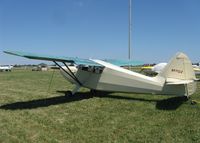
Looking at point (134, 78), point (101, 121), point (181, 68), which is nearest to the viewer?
point (101, 121)

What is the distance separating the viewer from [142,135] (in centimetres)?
600

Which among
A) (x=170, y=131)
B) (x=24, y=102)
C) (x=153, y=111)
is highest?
(x=170, y=131)

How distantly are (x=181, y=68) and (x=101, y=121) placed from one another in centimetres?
372

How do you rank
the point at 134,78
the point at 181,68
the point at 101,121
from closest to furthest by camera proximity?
the point at 101,121 → the point at 181,68 → the point at 134,78

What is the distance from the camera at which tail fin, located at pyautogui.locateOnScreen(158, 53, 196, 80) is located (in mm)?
9203

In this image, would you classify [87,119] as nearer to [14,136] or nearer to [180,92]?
[14,136]

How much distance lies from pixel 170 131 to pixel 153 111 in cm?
212

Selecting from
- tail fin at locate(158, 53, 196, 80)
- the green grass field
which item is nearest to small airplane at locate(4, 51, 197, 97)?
tail fin at locate(158, 53, 196, 80)

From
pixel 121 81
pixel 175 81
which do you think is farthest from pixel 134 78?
pixel 175 81

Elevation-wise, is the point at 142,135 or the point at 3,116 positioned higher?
the point at 142,135

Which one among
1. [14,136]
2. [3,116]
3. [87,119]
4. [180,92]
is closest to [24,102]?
[3,116]

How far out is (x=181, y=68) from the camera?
30.3 feet

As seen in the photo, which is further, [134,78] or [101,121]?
[134,78]

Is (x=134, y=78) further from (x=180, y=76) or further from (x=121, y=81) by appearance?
(x=180, y=76)
